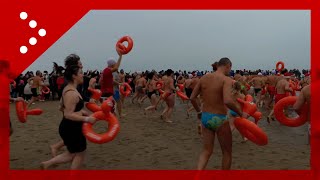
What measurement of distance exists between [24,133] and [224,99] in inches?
266

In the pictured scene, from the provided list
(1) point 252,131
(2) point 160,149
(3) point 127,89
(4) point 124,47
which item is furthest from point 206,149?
(3) point 127,89

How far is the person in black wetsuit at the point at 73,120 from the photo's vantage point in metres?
4.39

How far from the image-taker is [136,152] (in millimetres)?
7238

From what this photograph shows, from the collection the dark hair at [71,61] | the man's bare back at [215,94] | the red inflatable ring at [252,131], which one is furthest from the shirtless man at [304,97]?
the dark hair at [71,61]

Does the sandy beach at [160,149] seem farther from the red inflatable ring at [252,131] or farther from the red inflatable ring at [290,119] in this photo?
the red inflatable ring at [252,131]

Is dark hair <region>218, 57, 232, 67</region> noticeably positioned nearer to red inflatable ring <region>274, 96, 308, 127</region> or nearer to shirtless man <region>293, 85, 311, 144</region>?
shirtless man <region>293, 85, 311, 144</region>

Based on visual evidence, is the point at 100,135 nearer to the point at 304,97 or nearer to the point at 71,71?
the point at 71,71

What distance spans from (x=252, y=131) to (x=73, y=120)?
2.34m

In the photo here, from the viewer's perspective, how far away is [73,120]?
436 centimetres

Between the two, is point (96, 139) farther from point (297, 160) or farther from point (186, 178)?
point (297, 160)

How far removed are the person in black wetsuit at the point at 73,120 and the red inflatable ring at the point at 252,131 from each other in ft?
6.62

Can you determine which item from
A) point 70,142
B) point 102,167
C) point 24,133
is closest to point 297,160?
point 102,167

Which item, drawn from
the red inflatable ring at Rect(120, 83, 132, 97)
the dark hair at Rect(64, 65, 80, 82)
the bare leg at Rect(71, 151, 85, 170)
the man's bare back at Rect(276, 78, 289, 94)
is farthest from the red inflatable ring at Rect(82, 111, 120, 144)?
the red inflatable ring at Rect(120, 83, 132, 97)

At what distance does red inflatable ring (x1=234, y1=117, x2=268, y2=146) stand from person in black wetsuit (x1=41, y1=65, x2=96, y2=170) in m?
2.02
